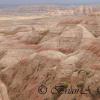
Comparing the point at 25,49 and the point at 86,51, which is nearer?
the point at 86,51

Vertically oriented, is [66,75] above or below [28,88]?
above

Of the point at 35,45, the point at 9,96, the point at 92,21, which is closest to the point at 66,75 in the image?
the point at 9,96

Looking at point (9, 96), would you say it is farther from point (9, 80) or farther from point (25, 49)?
point (25, 49)

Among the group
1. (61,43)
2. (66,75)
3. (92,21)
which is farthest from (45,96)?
(92,21)

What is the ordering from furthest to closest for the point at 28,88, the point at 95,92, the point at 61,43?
1. the point at 61,43
2. the point at 28,88
3. the point at 95,92

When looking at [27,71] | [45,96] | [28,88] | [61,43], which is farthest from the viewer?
[61,43]

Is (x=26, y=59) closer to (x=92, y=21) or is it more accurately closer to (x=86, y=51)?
(x=86, y=51)
